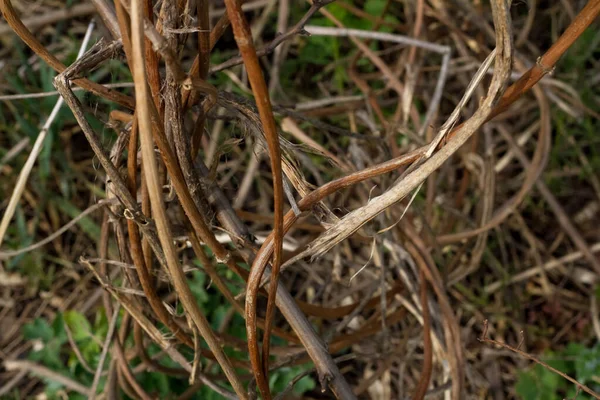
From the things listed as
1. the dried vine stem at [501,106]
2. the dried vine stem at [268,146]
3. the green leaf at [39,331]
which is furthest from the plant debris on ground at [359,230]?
the dried vine stem at [501,106]

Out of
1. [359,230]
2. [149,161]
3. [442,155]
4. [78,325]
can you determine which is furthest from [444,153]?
[78,325]

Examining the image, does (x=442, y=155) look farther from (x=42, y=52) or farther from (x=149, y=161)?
(x=42, y=52)

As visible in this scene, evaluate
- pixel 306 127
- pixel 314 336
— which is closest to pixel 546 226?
pixel 306 127

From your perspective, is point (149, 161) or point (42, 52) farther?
point (42, 52)

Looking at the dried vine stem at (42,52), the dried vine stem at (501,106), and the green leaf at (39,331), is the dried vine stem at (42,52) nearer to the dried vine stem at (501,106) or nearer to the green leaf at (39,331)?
the dried vine stem at (501,106)

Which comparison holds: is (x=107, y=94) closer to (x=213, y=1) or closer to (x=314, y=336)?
(x=314, y=336)

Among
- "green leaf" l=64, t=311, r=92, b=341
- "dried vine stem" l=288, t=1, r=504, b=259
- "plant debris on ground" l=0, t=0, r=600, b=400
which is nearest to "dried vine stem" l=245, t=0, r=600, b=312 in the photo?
"dried vine stem" l=288, t=1, r=504, b=259

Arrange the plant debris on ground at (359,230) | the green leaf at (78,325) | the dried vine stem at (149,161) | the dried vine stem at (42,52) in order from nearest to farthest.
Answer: the dried vine stem at (149,161), the dried vine stem at (42,52), the plant debris on ground at (359,230), the green leaf at (78,325)
